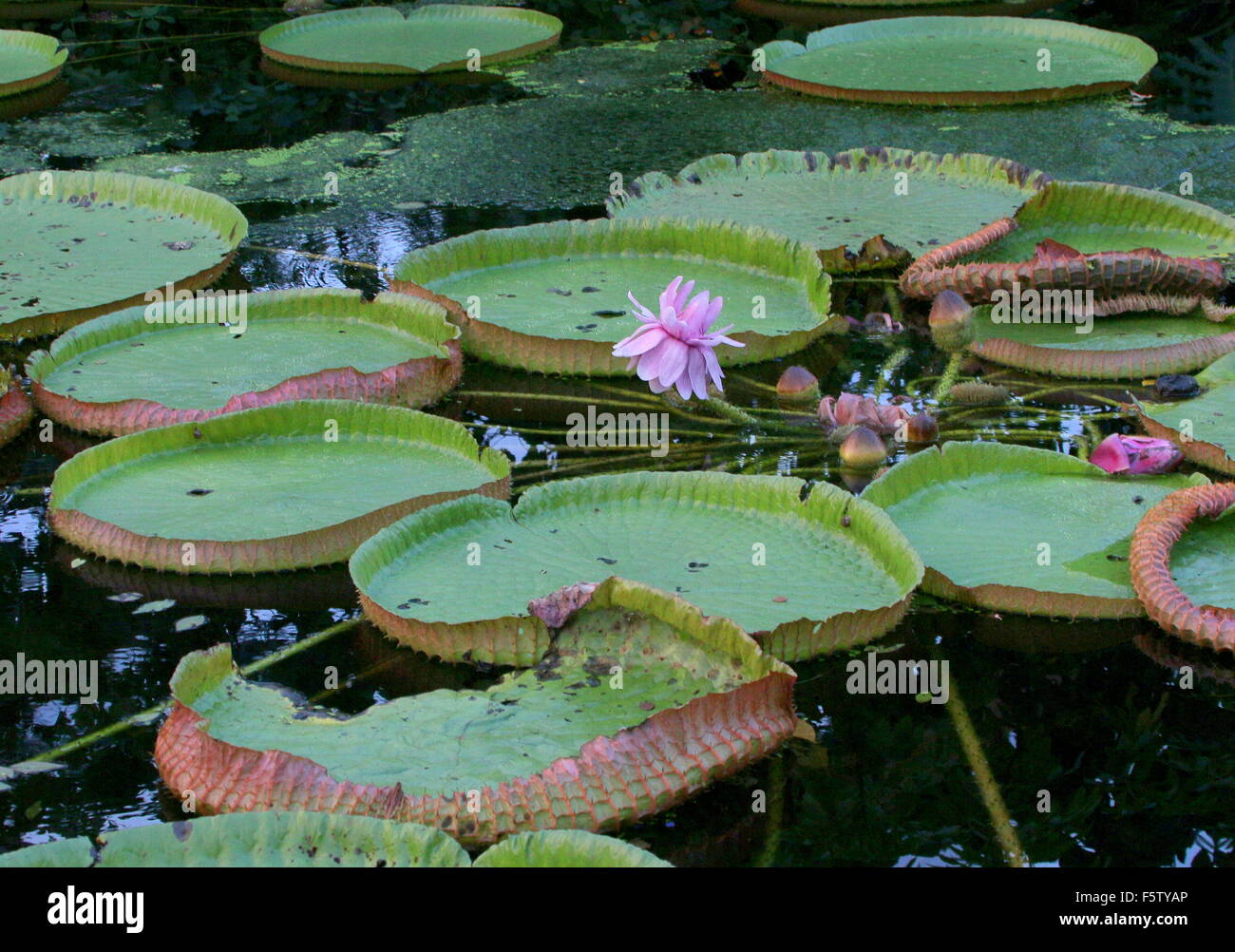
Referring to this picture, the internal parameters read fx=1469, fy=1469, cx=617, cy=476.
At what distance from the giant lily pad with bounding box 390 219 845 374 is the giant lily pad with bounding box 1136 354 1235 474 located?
972mm

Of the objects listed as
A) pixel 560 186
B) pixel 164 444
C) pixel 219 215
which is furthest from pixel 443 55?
pixel 164 444

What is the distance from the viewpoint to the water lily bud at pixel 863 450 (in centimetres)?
344

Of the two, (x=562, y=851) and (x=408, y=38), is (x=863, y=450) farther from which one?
(x=408, y=38)

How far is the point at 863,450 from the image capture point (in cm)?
344

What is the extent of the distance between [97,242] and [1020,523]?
127 inches

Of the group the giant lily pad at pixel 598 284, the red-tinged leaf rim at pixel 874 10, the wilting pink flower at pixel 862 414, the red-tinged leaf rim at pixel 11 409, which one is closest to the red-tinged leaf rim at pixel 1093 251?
the giant lily pad at pixel 598 284

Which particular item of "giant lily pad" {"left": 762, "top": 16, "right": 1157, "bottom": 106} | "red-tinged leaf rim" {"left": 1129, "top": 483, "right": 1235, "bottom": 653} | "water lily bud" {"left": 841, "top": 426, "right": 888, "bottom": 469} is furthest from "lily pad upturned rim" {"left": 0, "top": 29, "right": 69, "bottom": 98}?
"red-tinged leaf rim" {"left": 1129, "top": 483, "right": 1235, "bottom": 653}

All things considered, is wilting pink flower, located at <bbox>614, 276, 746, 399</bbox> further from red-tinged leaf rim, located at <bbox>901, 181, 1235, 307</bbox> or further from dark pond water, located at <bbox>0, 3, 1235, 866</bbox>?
red-tinged leaf rim, located at <bbox>901, 181, 1235, 307</bbox>

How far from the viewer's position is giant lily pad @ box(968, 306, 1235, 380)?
12.7 ft

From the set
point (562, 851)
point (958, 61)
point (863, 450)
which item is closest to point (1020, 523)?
point (863, 450)

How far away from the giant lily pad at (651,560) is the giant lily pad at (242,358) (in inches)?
33.7

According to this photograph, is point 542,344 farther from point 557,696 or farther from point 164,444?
point 557,696

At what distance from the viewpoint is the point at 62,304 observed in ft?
14.0

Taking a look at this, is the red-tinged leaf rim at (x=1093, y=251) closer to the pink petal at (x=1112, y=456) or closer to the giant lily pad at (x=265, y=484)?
the pink petal at (x=1112, y=456)
